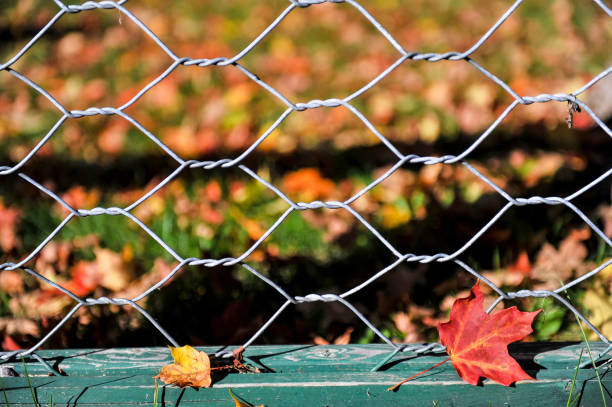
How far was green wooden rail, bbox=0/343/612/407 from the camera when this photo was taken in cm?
109

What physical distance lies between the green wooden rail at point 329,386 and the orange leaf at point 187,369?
0.01 meters

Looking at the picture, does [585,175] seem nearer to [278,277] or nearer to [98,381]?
[278,277]

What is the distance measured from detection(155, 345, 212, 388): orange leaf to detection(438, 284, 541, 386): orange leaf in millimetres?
413

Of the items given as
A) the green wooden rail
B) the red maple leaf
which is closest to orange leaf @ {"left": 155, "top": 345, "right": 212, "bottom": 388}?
the green wooden rail

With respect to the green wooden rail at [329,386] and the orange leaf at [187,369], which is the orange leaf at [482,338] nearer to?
the green wooden rail at [329,386]

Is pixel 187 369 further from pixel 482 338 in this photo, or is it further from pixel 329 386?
pixel 482 338

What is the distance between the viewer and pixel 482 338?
1.08m

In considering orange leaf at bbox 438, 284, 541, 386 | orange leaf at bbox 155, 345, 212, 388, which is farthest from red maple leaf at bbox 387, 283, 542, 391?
orange leaf at bbox 155, 345, 212, 388

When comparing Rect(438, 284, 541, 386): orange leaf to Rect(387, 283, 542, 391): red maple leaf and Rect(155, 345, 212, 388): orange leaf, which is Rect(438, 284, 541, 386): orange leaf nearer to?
Rect(387, 283, 542, 391): red maple leaf

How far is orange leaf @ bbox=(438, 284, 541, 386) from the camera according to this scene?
3.48 ft

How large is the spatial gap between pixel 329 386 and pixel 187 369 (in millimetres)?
251

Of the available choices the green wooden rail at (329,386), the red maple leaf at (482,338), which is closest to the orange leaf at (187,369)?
the green wooden rail at (329,386)

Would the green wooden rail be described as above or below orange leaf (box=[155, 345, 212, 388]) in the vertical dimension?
below

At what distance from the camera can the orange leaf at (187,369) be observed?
110 cm
